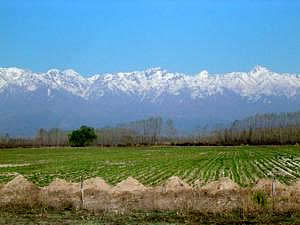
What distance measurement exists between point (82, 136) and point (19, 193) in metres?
129

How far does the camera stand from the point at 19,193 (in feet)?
77.9

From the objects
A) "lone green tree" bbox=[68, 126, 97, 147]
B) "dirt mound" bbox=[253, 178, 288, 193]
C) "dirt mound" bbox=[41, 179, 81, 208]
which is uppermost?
"lone green tree" bbox=[68, 126, 97, 147]

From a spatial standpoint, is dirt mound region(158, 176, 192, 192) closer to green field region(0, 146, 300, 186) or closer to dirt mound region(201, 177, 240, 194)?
dirt mound region(201, 177, 240, 194)

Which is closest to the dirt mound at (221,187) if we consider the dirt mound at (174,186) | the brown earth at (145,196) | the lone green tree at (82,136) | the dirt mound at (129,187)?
the brown earth at (145,196)

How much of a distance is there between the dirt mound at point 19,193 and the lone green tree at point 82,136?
124 m

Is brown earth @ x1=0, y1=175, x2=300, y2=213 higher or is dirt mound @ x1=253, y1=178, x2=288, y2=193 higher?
dirt mound @ x1=253, y1=178, x2=288, y2=193

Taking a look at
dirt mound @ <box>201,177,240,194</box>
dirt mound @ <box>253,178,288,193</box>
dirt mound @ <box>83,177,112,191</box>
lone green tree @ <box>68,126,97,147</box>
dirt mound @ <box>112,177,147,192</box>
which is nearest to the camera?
dirt mound @ <box>253,178,288,193</box>

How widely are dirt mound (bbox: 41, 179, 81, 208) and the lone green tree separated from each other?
4899 inches

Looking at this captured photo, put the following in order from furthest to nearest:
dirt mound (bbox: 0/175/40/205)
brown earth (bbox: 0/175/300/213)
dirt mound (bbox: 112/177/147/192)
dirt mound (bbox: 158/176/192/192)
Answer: dirt mound (bbox: 112/177/147/192), dirt mound (bbox: 158/176/192/192), dirt mound (bbox: 0/175/40/205), brown earth (bbox: 0/175/300/213)

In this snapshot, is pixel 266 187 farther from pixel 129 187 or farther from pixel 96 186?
pixel 96 186

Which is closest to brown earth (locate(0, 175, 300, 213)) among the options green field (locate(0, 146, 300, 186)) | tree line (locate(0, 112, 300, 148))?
green field (locate(0, 146, 300, 186))

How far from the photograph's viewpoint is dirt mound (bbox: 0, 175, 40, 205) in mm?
22058

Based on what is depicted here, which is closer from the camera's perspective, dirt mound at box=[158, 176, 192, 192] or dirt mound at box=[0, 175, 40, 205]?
dirt mound at box=[0, 175, 40, 205]

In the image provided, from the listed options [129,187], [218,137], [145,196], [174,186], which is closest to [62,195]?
[129,187]
